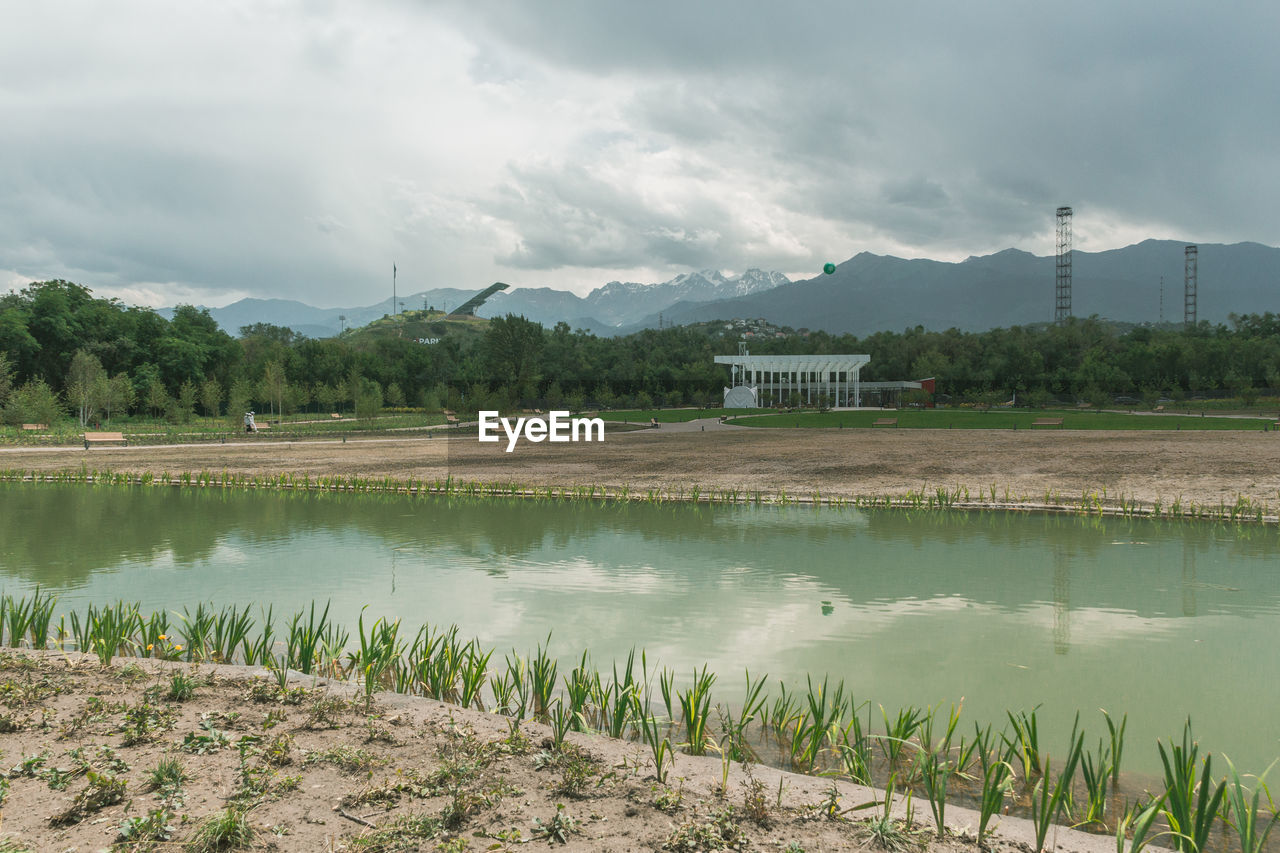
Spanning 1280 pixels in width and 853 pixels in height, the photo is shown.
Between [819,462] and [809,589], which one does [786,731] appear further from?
[819,462]

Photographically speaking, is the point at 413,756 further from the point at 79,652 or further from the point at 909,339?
the point at 909,339

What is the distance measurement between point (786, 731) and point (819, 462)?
72.7 ft

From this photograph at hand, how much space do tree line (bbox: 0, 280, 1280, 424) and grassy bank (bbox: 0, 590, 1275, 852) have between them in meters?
47.5

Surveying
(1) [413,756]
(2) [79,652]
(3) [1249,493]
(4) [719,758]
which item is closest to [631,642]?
(4) [719,758]

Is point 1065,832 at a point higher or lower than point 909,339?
lower

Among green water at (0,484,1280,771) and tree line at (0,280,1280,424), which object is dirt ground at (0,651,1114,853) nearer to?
green water at (0,484,1280,771)

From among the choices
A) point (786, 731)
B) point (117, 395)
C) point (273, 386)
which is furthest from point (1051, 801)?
point (273, 386)

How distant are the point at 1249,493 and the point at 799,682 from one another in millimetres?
17352

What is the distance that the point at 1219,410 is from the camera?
61.6 metres

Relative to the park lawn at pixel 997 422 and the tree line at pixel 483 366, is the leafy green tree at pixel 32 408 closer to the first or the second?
the tree line at pixel 483 366

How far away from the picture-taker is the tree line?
6306 centimetres

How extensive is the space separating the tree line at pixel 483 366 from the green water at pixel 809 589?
133 feet

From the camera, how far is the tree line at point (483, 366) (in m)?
63.1

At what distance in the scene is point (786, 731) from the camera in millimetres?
5453
